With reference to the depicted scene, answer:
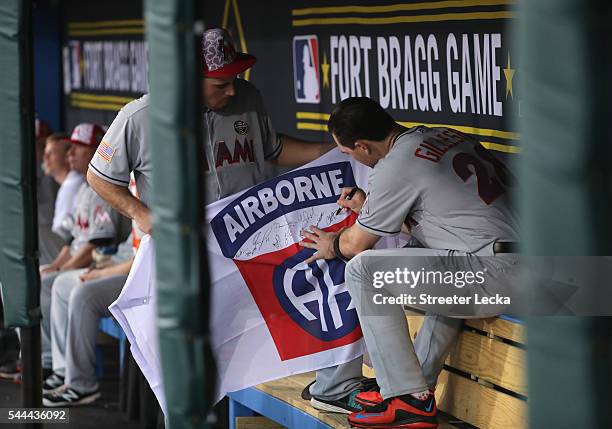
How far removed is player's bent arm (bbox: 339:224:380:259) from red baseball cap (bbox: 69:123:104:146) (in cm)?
298

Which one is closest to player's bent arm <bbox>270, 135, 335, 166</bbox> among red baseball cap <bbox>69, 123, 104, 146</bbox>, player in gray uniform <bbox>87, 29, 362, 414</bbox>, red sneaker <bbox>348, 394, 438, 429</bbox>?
player in gray uniform <bbox>87, 29, 362, 414</bbox>

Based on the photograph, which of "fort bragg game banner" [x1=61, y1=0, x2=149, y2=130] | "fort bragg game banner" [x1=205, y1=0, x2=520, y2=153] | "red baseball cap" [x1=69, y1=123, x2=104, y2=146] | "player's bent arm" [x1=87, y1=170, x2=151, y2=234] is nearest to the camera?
"player's bent arm" [x1=87, y1=170, x2=151, y2=234]

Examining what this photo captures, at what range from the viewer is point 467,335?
3857mm

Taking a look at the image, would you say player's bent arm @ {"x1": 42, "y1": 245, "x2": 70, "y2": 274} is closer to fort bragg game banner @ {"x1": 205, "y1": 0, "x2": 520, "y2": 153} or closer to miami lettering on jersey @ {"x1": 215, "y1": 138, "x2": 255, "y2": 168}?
fort bragg game banner @ {"x1": 205, "y1": 0, "x2": 520, "y2": 153}

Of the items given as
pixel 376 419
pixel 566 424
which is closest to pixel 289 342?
pixel 376 419

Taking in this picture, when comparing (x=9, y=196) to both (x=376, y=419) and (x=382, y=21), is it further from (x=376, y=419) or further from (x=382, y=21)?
(x=382, y=21)

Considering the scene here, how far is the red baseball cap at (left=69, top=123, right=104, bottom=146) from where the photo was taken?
21.6 ft

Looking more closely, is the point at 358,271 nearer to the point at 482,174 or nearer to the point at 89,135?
the point at 482,174

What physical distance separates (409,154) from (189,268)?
1.37m

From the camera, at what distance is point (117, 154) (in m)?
4.20

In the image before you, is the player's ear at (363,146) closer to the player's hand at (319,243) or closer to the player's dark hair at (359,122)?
the player's dark hair at (359,122)

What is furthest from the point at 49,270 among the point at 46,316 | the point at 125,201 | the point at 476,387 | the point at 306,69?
the point at 476,387

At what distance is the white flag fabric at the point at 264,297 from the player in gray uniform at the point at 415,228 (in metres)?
0.32

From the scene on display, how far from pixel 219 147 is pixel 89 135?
2342mm
